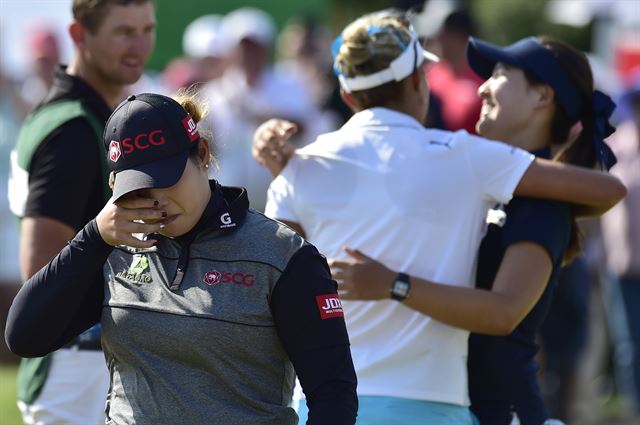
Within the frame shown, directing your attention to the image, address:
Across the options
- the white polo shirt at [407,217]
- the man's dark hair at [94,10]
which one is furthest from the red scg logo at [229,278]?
the man's dark hair at [94,10]

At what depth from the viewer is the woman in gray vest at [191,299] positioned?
305 cm

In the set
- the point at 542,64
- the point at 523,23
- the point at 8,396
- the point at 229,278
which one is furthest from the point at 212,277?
the point at 523,23

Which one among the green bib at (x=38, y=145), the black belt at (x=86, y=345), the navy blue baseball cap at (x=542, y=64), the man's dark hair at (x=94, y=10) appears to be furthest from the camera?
the man's dark hair at (x=94, y=10)

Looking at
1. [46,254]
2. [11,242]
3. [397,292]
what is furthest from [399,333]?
[11,242]

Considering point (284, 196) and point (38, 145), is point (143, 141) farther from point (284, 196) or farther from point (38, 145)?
point (38, 145)

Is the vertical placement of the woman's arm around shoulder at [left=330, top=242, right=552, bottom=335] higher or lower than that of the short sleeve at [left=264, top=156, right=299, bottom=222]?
lower

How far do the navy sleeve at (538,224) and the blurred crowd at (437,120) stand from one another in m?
2.73

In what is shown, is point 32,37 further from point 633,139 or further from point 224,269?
→ point 224,269

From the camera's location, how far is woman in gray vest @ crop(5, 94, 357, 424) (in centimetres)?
305

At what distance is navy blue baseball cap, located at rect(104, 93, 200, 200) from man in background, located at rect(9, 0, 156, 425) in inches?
42.5

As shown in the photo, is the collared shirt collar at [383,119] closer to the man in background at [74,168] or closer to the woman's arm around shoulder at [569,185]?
the woman's arm around shoulder at [569,185]

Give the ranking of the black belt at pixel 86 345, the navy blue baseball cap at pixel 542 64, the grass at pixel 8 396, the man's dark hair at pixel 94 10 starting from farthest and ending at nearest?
the grass at pixel 8 396
the man's dark hair at pixel 94 10
the black belt at pixel 86 345
the navy blue baseball cap at pixel 542 64

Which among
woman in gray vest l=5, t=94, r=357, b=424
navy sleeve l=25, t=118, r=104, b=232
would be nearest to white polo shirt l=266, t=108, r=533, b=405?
woman in gray vest l=5, t=94, r=357, b=424

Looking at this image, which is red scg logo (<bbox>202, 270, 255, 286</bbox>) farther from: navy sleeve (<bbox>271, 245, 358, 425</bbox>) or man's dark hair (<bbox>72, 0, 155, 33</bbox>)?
man's dark hair (<bbox>72, 0, 155, 33</bbox>)
